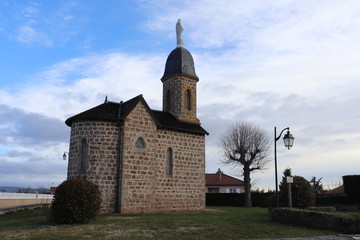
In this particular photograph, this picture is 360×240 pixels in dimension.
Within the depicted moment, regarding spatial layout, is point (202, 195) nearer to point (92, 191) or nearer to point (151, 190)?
point (151, 190)

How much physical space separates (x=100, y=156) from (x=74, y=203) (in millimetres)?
5051

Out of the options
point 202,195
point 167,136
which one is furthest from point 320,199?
point 167,136

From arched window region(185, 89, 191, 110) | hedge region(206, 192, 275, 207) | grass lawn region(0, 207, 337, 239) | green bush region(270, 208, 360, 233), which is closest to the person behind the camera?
grass lawn region(0, 207, 337, 239)

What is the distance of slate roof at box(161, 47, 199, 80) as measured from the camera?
2600cm

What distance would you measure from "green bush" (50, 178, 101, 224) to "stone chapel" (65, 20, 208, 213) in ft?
13.1

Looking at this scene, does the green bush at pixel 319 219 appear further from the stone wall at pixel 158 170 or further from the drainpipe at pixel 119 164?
the drainpipe at pixel 119 164

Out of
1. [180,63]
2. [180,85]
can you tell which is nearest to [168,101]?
[180,85]

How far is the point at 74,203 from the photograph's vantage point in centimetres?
1410

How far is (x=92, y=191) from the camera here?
14.8m

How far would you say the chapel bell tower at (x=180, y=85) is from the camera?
25.4 metres

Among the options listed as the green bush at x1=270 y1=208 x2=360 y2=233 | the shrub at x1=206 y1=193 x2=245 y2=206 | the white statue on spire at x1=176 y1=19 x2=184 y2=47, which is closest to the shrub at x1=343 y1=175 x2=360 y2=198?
the shrub at x1=206 y1=193 x2=245 y2=206

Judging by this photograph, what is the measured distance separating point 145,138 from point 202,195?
6261mm

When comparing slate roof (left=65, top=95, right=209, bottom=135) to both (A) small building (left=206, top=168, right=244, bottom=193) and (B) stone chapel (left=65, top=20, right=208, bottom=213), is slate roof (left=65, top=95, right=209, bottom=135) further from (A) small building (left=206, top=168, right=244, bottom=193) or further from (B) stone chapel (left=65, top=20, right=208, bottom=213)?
(A) small building (left=206, top=168, right=244, bottom=193)

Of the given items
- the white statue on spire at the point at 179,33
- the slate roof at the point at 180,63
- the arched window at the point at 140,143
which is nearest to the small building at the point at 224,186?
the slate roof at the point at 180,63
